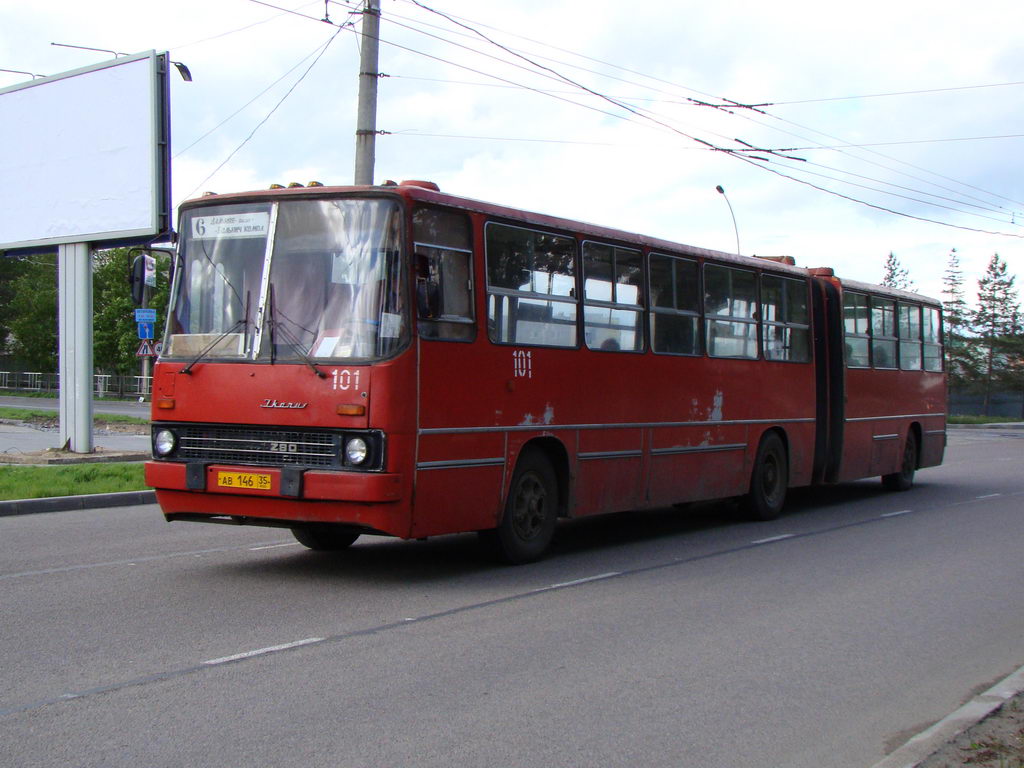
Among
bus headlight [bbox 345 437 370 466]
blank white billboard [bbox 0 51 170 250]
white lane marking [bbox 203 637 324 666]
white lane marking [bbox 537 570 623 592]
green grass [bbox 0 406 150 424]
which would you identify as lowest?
white lane marking [bbox 537 570 623 592]

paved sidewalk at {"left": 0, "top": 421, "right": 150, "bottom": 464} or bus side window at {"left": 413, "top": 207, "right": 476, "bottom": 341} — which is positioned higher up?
bus side window at {"left": 413, "top": 207, "right": 476, "bottom": 341}

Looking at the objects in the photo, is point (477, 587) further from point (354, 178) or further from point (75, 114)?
point (75, 114)

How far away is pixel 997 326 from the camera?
87.2 m

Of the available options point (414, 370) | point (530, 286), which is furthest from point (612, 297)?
point (414, 370)

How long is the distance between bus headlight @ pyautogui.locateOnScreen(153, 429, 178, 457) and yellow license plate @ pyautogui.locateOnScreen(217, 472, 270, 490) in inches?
22.6

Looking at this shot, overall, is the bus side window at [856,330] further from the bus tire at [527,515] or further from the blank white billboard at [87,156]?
the blank white billboard at [87,156]

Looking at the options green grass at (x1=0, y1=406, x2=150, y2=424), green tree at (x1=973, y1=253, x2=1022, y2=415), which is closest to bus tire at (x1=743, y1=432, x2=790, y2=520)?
green grass at (x1=0, y1=406, x2=150, y2=424)

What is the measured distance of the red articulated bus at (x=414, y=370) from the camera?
8.38m

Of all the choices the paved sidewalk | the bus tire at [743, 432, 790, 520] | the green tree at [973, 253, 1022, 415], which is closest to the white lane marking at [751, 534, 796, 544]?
the bus tire at [743, 432, 790, 520]

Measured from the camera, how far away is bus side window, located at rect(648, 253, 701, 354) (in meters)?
11.9

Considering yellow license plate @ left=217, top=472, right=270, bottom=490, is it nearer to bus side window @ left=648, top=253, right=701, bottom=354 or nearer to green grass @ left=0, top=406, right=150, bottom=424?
bus side window @ left=648, top=253, right=701, bottom=354

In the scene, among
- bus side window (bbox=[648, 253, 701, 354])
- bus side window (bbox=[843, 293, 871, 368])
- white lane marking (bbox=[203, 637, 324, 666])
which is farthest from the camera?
bus side window (bbox=[843, 293, 871, 368])

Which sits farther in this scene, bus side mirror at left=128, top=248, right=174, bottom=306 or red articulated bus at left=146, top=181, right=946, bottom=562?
bus side mirror at left=128, top=248, right=174, bottom=306

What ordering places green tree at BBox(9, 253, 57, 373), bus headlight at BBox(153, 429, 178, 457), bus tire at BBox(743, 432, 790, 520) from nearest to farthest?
1. bus headlight at BBox(153, 429, 178, 457)
2. bus tire at BBox(743, 432, 790, 520)
3. green tree at BBox(9, 253, 57, 373)
